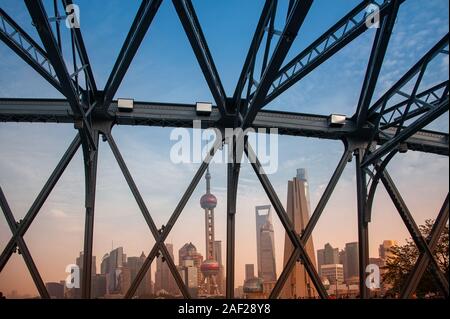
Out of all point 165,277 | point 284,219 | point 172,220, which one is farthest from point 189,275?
point 284,219

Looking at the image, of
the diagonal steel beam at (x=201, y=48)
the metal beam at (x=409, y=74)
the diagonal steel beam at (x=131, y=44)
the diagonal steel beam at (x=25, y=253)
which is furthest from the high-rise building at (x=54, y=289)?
the metal beam at (x=409, y=74)

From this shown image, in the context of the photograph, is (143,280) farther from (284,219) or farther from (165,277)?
(284,219)

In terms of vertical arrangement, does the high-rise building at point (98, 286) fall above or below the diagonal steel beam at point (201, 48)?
below

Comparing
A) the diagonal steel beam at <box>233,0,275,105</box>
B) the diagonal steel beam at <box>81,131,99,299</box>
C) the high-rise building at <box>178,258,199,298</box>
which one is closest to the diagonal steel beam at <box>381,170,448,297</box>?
the diagonal steel beam at <box>233,0,275,105</box>

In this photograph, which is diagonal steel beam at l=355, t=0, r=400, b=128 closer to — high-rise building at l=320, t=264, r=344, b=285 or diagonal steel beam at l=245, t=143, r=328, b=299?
diagonal steel beam at l=245, t=143, r=328, b=299

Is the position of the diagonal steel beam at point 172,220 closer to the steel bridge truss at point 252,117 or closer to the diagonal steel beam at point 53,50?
the steel bridge truss at point 252,117
